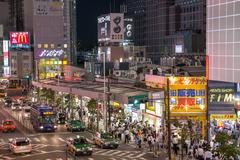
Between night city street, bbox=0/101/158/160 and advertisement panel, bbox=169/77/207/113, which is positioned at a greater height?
advertisement panel, bbox=169/77/207/113

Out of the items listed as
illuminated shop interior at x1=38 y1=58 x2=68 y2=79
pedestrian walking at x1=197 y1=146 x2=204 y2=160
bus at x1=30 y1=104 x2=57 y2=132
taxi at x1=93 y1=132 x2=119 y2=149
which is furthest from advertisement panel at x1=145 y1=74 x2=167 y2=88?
illuminated shop interior at x1=38 y1=58 x2=68 y2=79

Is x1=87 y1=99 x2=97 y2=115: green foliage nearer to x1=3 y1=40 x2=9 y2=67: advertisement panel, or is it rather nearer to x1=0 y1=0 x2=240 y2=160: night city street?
x1=0 y1=0 x2=240 y2=160: night city street

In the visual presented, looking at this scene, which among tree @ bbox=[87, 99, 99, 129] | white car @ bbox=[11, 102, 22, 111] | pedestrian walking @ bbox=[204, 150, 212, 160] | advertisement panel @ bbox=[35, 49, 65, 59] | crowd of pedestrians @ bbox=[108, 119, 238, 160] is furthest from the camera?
advertisement panel @ bbox=[35, 49, 65, 59]

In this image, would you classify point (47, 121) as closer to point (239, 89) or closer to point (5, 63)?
point (239, 89)

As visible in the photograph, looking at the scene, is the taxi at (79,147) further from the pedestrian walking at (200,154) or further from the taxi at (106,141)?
the pedestrian walking at (200,154)

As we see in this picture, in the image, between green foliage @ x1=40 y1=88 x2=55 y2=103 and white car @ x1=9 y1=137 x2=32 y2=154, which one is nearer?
white car @ x1=9 y1=137 x2=32 y2=154

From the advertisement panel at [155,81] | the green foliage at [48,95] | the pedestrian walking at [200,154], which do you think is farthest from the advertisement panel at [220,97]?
the green foliage at [48,95]

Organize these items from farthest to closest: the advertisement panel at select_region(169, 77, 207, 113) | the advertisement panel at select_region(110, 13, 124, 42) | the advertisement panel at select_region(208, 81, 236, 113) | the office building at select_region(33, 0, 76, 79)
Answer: the office building at select_region(33, 0, 76, 79), the advertisement panel at select_region(110, 13, 124, 42), the advertisement panel at select_region(169, 77, 207, 113), the advertisement panel at select_region(208, 81, 236, 113)

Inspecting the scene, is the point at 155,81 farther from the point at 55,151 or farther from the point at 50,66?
the point at 50,66

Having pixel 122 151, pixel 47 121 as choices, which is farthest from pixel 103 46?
pixel 122 151
